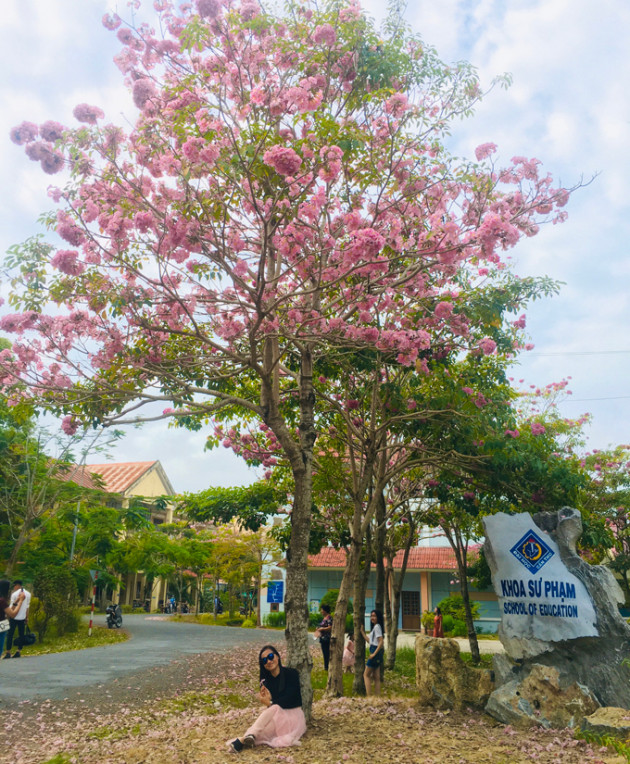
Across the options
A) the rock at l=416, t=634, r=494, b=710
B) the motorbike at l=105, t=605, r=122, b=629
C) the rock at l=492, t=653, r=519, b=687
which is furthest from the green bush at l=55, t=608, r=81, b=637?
the rock at l=492, t=653, r=519, b=687

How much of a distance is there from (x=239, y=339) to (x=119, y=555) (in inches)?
847

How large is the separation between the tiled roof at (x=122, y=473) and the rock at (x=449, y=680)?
3838 centimetres

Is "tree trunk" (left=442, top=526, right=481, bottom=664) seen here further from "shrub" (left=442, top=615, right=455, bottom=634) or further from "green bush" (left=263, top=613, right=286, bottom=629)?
"green bush" (left=263, top=613, right=286, bottom=629)

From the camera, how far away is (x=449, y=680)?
801cm

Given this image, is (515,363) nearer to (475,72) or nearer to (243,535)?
(475,72)

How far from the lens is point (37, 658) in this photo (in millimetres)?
13883

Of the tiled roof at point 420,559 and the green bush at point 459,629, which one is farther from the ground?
the tiled roof at point 420,559

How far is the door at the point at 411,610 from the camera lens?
32.1 m

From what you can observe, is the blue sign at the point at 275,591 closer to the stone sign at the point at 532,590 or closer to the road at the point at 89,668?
the road at the point at 89,668

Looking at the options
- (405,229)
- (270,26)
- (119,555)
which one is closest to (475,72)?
(405,229)

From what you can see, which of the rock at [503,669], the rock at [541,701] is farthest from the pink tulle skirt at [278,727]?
the rock at [503,669]

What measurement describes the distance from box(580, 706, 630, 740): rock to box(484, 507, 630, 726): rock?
208 millimetres

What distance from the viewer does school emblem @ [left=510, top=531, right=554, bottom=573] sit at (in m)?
8.05

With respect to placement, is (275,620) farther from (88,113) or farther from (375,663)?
(88,113)
